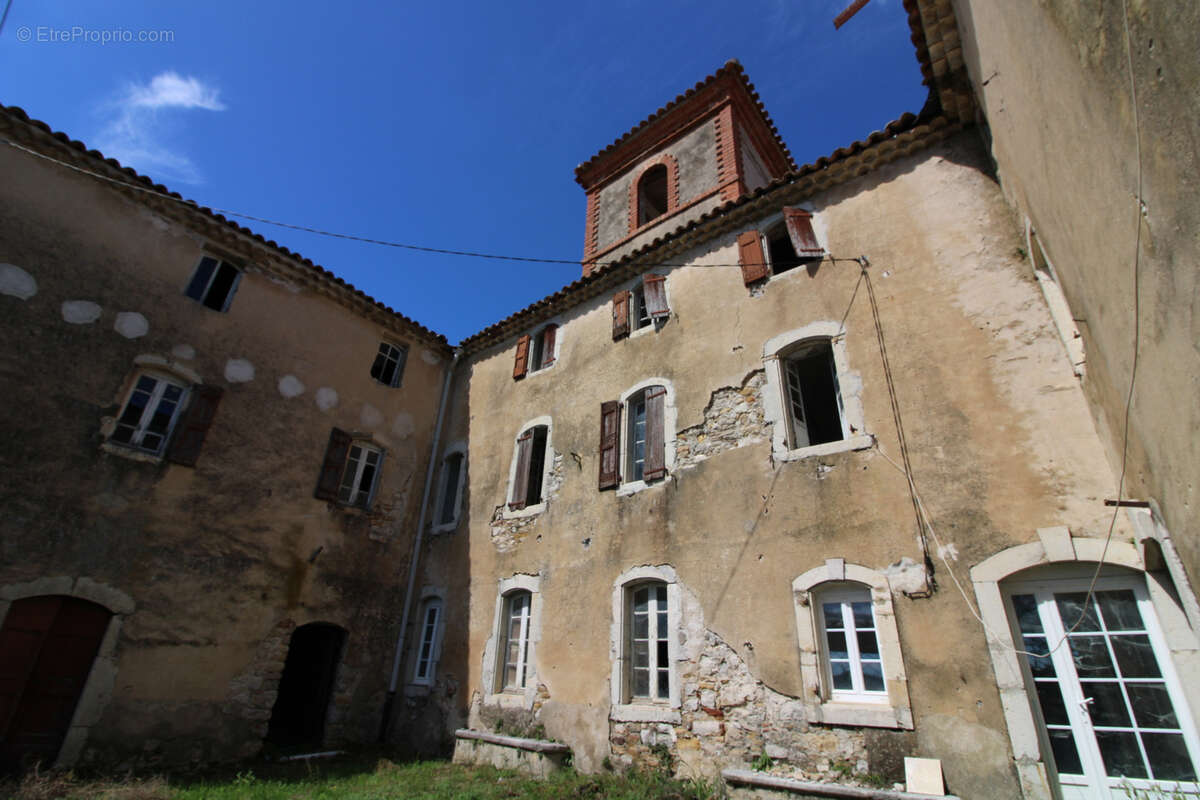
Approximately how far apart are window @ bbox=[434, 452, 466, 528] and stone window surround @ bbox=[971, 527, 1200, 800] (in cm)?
916

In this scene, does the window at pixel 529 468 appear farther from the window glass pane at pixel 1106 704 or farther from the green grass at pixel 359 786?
the window glass pane at pixel 1106 704

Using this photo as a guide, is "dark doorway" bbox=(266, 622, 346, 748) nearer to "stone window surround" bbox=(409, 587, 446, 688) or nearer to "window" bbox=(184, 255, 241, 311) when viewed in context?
"stone window surround" bbox=(409, 587, 446, 688)

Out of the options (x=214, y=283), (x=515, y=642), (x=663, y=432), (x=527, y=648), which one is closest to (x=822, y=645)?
(x=663, y=432)

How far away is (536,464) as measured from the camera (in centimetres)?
1127

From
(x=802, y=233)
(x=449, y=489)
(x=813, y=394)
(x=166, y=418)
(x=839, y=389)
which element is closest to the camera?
(x=839, y=389)

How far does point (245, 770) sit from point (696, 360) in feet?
29.1

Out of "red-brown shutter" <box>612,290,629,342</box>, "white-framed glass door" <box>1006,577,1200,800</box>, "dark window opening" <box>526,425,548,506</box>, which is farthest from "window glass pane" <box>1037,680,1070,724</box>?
"dark window opening" <box>526,425,548,506</box>

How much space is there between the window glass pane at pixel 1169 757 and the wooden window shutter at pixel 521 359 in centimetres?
1019

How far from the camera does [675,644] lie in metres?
7.48

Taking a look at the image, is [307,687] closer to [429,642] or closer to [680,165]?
[429,642]

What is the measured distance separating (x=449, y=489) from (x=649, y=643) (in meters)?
6.34

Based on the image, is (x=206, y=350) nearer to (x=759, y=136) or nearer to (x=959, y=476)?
(x=959, y=476)

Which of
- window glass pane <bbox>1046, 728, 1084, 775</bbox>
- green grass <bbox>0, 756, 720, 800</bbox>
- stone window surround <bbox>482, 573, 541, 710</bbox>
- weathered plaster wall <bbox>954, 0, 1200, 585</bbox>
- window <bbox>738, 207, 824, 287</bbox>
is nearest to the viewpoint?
weathered plaster wall <bbox>954, 0, 1200, 585</bbox>

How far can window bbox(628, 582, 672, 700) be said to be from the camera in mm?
7684
